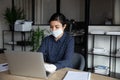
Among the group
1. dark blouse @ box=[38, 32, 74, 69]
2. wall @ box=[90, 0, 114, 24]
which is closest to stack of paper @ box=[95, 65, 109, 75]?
wall @ box=[90, 0, 114, 24]

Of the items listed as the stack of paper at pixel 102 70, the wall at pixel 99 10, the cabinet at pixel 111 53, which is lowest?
the stack of paper at pixel 102 70

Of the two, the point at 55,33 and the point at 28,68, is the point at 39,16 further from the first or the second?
the point at 28,68

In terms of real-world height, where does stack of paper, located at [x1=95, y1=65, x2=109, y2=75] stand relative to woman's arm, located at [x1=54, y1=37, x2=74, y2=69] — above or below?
below

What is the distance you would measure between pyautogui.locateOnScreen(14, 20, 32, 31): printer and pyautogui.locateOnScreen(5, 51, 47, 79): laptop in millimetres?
2984

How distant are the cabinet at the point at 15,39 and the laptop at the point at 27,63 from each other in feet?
10.5

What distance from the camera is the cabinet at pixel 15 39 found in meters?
4.89

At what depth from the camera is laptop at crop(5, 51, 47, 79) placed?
1504mm

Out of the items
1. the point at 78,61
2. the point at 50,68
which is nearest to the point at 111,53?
the point at 78,61

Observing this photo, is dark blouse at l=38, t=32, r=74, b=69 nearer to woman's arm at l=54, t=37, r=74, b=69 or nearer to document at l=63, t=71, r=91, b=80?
woman's arm at l=54, t=37, r=74, b=69

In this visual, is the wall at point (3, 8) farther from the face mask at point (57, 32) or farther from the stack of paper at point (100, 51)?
the face mask at point (57, 32)

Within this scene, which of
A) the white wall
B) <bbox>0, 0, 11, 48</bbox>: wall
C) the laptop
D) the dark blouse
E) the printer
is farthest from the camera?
<bbox>0, 0, 11, 48</bbox>: wall

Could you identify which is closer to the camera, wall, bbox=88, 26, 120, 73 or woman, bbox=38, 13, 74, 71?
woman, bbox=38, 13, 74, 71

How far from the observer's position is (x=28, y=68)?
5.14 ft

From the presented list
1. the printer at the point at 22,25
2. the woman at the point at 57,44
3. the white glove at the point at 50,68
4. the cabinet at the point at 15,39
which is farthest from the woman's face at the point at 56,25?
the cabinet at the point at 15,39
